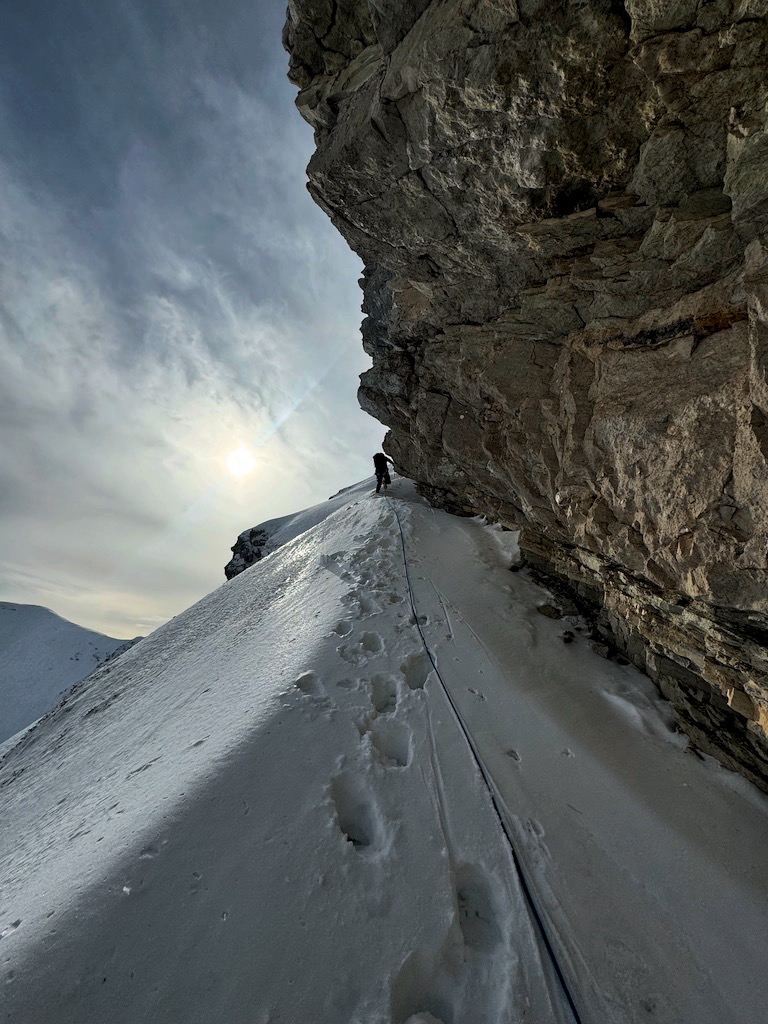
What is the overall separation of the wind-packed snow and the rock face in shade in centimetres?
207

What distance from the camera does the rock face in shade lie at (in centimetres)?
460

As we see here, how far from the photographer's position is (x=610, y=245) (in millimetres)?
6215

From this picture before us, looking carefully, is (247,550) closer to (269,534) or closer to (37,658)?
(269,534)

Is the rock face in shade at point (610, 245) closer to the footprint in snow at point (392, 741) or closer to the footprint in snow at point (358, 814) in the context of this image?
the footprint in snow at point (392, 741)

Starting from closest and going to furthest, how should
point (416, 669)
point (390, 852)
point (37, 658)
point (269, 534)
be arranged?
point (390, 852), point (416, 669), point (269, 534), point (37, 658)

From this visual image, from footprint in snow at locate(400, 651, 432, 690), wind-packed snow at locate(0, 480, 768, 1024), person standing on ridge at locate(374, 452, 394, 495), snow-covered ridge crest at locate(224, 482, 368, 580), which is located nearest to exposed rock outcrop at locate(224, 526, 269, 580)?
snow-covered ridge crest at locate(224, 482, 368, 580)

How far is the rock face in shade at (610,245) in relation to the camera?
15.1 feet

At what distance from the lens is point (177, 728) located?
8125mm

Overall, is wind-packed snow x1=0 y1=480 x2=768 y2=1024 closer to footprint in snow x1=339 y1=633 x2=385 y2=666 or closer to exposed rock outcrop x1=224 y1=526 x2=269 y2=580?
footprint in snow x1=339 y1=633 x2=385 y2=666

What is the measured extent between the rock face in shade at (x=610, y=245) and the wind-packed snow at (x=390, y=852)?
81.4 inches

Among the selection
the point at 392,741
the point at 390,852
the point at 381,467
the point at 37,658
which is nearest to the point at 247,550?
the point at 381,467

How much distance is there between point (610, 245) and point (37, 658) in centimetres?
6636

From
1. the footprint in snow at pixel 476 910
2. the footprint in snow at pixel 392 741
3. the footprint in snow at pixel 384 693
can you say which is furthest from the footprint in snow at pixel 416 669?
the footprint in snow at pixel 476 910

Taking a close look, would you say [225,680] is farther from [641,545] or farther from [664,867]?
[641,545]
